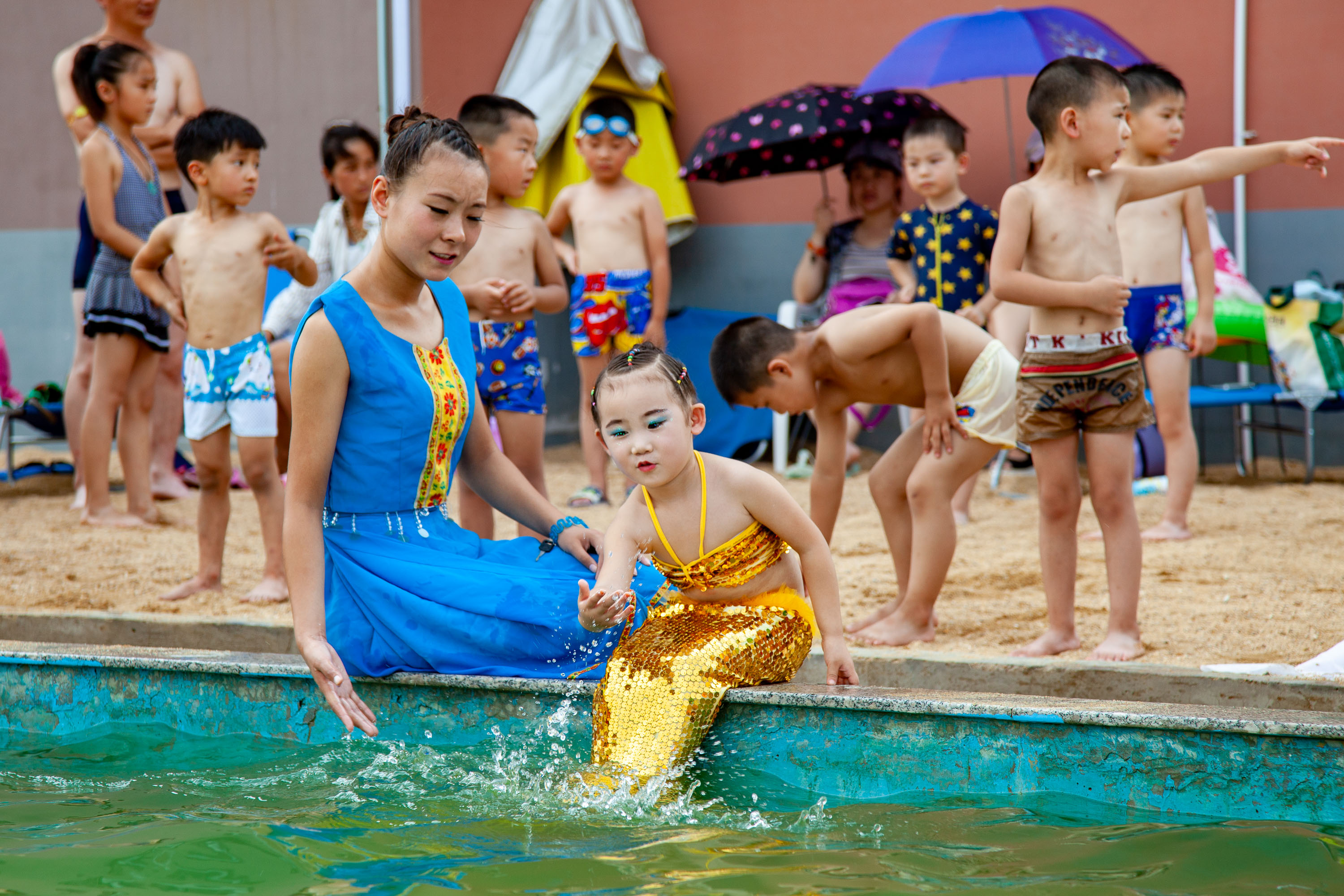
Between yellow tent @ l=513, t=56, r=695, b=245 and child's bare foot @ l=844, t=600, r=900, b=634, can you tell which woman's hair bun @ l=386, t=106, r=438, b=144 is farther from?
yellow tent @ l=513, t=56, r=695, b=245

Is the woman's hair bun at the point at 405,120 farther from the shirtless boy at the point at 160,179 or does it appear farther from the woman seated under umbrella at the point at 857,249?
the woman seated under umbrella at the point at 857,249

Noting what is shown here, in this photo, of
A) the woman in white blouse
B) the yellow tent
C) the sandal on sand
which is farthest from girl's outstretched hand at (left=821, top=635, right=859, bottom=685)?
the yellow tent

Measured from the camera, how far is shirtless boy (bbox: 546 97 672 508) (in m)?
6.68

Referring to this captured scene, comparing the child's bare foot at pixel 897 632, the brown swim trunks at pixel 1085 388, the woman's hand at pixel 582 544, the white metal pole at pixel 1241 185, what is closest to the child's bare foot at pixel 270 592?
the woman's hand at pixel 582 544

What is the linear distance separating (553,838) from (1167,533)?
3723mm

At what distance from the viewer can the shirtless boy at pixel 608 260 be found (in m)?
6.68

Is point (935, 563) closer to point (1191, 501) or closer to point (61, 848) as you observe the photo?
point (61, 848)

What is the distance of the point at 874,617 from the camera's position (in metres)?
4.10

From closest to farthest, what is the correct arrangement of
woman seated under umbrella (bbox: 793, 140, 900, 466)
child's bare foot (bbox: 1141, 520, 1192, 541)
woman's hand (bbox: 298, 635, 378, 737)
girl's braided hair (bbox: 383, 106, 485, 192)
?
woman's hand (bbox: 298, 635, 378, 737), girl's braided hair (bbox: 383, 106, 485, 192), child's bare foot (bbox: 1141, 520, 1192, 541), woman seated under umbrella (bbox: 793, 140, 900, 466)

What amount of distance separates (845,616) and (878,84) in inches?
140

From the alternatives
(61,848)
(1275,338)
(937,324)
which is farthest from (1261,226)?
(61,848)

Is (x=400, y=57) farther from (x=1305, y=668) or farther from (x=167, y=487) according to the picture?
(x=1305, y=668)

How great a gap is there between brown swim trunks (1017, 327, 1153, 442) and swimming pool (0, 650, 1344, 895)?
137 cm

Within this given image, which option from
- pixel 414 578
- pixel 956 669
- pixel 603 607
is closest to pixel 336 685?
pixel 414 578
